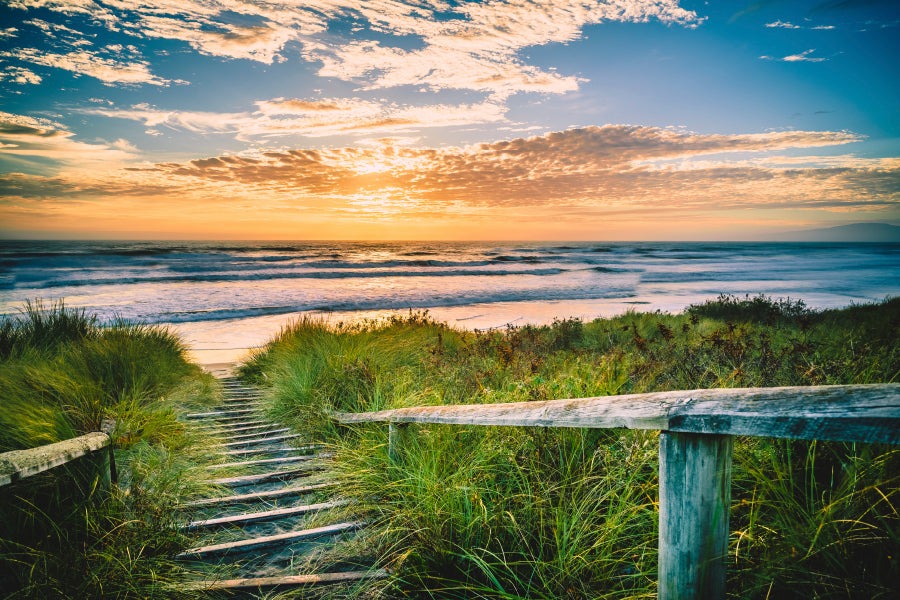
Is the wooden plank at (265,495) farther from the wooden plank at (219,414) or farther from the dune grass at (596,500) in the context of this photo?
the wooden plank at (219,414)

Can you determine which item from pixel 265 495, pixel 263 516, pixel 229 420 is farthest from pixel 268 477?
pixel 229 420

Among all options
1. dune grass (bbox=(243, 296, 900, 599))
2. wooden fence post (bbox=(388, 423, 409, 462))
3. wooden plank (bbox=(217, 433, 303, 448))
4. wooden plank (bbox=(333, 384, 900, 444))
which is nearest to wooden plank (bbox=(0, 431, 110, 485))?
dune grass (bbox=(243, 296, 900, 599))

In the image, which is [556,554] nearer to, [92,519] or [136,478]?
[92,519]

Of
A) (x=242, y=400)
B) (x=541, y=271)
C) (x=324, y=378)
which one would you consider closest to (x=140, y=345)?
(x=242, y=400)

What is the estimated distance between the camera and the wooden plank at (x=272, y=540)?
9.10ft

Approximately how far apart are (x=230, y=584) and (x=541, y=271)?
41.2 meters

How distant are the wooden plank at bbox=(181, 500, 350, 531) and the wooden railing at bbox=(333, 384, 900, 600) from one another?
2.32 m

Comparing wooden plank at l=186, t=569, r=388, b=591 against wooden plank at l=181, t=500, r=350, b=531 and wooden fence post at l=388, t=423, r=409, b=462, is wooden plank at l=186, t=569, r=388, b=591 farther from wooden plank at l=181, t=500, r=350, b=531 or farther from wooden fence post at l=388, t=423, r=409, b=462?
wooden fence post at l=388, t=423, r=409, b=462

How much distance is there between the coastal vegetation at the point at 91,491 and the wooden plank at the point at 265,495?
219 mm

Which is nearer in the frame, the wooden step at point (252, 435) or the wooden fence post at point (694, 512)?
the wooden fence post at point (694, 512)

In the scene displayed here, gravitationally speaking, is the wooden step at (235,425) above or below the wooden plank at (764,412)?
below

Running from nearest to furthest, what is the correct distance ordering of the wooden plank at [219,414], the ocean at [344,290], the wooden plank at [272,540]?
the wooden plank at [272,540] < the wooden plank at [219,414] < the ocean at [344,290]

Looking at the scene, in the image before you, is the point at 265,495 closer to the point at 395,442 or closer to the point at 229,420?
the point at 395,442

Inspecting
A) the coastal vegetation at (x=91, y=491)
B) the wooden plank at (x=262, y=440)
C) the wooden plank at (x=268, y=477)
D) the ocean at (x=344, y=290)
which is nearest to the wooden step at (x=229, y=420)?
the coastal vegetation at (x=91, y=491)
